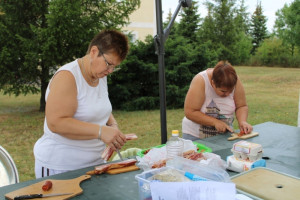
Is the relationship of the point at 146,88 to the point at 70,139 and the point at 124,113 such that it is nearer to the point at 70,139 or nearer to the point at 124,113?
the point at 124,113

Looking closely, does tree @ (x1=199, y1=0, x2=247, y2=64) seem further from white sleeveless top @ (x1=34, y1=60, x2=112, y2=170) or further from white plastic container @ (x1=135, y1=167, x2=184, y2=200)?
white plastic container @ (x1=135, y1=167, x2=184, y2=200)

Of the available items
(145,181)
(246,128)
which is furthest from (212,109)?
(145,181)

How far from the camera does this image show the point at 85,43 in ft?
20.5

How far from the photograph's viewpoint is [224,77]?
6.97 feet

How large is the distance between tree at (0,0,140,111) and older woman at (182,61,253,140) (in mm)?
4344

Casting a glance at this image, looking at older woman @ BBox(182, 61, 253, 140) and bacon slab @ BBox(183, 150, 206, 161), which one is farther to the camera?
older woman @ BBox(182, 61, 253, 140)

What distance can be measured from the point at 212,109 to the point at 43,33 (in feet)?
15.6

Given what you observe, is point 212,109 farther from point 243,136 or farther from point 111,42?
point 111,42

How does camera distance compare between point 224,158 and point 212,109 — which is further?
point 212,109

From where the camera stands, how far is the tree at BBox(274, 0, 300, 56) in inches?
572

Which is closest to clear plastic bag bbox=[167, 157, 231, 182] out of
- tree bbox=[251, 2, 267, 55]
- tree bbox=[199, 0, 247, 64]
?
tree bbox=[199, 0, 247, 64]

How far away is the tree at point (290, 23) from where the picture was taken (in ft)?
47.6

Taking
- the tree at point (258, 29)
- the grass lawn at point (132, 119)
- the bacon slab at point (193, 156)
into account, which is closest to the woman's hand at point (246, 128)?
the bacon slab at point (193, 156)

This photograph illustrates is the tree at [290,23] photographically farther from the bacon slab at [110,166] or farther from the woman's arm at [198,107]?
the bacon slab at [110,166]
